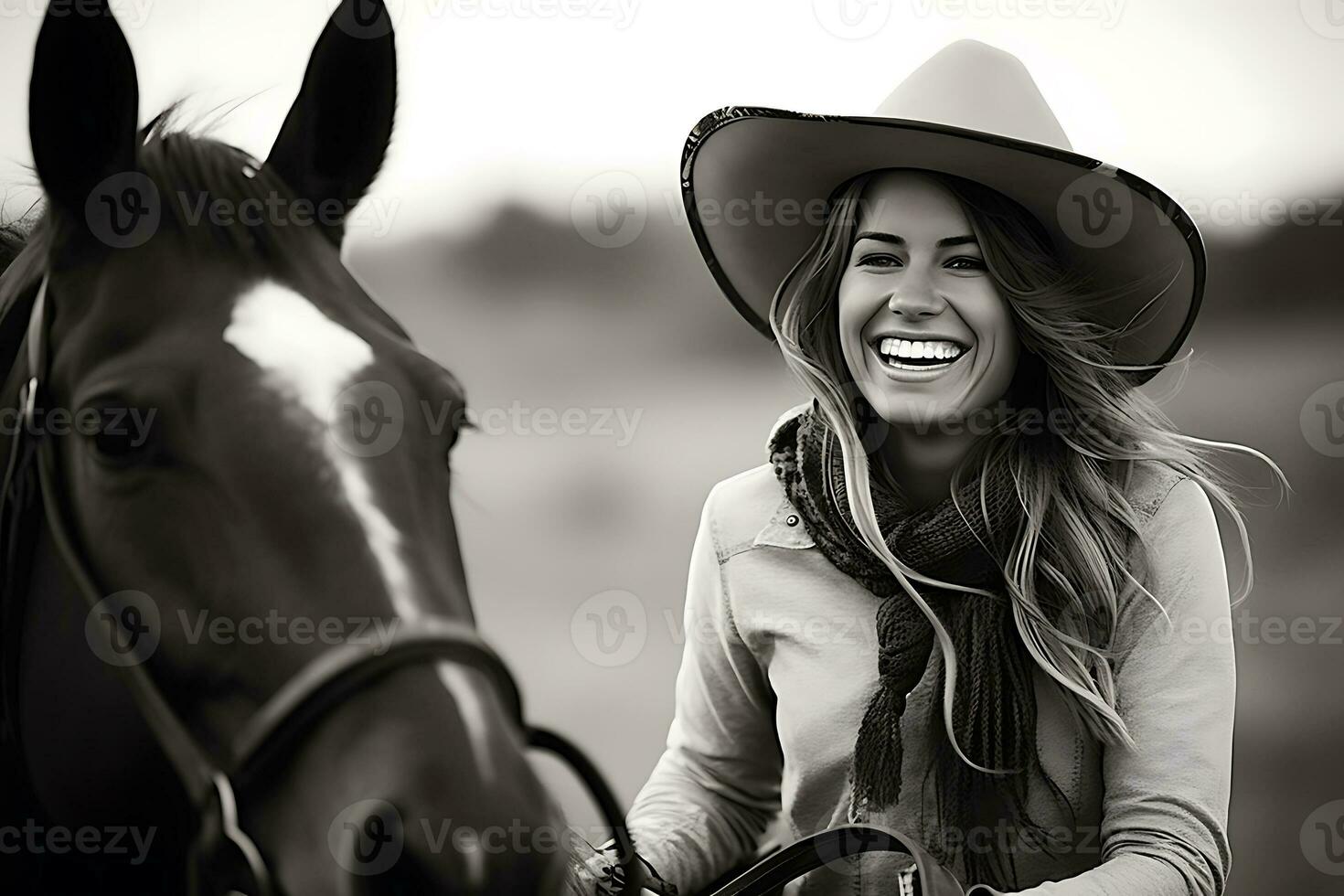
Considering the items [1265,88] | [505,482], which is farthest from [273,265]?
[1265,88]

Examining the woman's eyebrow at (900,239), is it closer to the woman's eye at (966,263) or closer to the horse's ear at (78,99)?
the woman's eye at (966,263)

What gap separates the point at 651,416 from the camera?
81.9 inches

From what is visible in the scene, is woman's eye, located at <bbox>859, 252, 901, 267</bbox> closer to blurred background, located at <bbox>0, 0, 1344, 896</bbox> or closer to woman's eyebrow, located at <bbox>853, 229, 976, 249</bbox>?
woman's eyebrow, located at <bbox>853, 229, 976, 249</bbox>

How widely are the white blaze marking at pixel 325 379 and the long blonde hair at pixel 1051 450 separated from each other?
51cm

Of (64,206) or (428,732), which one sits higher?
(64,206)

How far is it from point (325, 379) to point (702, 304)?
1.54m

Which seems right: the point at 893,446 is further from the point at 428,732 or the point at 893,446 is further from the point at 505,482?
the point at 505,482

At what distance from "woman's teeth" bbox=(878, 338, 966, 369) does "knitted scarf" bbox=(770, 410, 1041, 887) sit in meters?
0.12

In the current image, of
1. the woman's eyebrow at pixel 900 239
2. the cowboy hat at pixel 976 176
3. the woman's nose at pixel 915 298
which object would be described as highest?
the cowboy hat at pixel 976 176

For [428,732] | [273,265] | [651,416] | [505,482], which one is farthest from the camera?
[651,416]

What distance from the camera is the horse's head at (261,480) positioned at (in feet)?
1.74

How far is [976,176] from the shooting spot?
0.99 metres

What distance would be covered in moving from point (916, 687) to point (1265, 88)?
149 centimetres

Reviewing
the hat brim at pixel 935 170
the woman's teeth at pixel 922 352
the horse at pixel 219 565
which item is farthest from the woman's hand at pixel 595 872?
the hat brim at pixel 935 170
